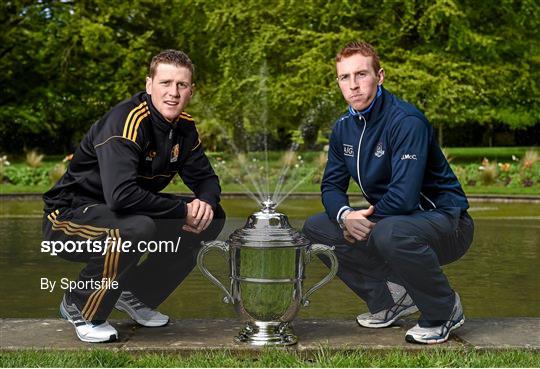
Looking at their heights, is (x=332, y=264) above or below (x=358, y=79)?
below

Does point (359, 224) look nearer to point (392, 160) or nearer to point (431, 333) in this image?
point (392, 160)

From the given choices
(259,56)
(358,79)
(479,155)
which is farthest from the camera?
(479,155)

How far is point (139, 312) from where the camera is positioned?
5270mm

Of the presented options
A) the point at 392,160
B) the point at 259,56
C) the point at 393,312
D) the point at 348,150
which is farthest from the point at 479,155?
the point at 392,160

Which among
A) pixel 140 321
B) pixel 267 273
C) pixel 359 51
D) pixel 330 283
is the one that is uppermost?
pixel 359 51

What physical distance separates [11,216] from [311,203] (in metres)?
5.00

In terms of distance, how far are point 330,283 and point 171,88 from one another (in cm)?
319

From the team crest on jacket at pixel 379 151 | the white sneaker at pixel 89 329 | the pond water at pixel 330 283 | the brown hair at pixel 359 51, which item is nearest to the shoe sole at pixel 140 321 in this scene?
the white sneaker at pixel 89 329

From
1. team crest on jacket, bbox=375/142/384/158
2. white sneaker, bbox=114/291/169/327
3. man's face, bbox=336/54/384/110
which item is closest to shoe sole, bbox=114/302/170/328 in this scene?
white sneaker, bbox=114/291/169/327

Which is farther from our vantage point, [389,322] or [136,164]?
[389,322]

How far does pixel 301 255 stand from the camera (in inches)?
189

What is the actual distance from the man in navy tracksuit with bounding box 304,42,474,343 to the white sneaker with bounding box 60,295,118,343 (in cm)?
120

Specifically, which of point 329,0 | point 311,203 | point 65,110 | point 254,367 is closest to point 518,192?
point 311,203

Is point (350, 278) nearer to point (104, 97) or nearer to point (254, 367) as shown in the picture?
point (254, 367)
